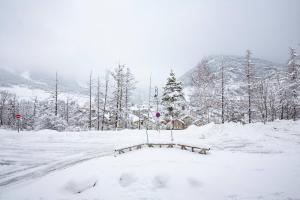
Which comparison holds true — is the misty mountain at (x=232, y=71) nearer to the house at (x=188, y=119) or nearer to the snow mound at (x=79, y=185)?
the house at (x=188, y=119)

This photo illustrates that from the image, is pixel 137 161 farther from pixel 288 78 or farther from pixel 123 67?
pixel 288 78

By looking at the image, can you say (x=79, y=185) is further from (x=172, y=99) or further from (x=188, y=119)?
(x=188, y=119)

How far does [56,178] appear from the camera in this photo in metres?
10.1

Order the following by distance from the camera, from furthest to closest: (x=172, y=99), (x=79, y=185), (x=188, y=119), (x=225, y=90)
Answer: (x=188, y=119) < (x=225, y=90) < (x=172, y=99) < (x=79, y=185)

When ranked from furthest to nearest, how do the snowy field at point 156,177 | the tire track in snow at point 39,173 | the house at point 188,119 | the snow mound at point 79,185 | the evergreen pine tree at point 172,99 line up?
1. the house at point 188,119
2. the evergreen pine tree at point 172,99
3. the tire track in snow at point 39,173
4. the snow mound at point 79,185
5. the snowy field at point 156,177

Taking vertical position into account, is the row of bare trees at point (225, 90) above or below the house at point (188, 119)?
above

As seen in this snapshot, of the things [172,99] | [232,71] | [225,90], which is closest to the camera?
[172,99]

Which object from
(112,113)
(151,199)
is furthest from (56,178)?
(112,113)

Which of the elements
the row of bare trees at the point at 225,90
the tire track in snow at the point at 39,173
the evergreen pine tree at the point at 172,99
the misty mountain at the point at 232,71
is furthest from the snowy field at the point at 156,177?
the misty mountain at the point at 232,71

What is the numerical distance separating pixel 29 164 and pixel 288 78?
38.6 m

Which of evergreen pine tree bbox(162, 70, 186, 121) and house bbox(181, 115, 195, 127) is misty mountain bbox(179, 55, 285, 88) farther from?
house bbox(181, 115, 195, 127)

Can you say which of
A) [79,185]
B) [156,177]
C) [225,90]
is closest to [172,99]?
[225,90]

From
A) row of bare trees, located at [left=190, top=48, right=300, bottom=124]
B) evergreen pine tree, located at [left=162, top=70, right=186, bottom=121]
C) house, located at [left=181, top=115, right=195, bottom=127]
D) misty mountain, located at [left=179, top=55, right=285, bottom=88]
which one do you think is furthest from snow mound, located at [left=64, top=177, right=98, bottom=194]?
misty mountain, located at [left=179, top=55, right=285, bottom=88]

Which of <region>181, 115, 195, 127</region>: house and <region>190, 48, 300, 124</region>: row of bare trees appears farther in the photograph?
<region>181, 115, 195, 127</region>: house
